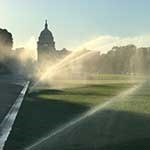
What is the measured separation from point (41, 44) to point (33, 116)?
106m

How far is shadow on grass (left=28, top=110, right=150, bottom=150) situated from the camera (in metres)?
11.0

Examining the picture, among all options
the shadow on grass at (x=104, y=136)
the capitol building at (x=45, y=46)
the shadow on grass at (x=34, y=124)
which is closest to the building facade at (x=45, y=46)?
the capitol building at (x=45, y=46)

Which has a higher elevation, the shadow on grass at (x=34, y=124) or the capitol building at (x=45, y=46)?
the capitol building at (x=45, y=46)

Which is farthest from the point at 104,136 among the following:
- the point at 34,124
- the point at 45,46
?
the point at 45,46

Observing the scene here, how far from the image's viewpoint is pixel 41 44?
124 m

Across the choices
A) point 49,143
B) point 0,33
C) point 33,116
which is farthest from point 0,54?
point 49,143

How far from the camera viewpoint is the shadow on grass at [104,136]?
36.2ft

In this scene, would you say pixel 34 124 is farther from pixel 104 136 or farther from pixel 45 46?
pixel 45 46

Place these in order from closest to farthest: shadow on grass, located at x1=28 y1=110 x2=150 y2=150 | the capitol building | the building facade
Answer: shadow on grass, located at x1=28 y1=110 x2=150 y2=150
the capitol building
the building facade

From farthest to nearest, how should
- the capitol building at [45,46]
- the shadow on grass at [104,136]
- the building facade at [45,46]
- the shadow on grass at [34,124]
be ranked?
the building facade at [45,46] → the capitol building at [45,46] → the shadow on grass at [34,124] → the shadow on grass at [104,136]

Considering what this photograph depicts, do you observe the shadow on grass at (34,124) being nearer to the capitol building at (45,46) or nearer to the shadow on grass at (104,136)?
the shadow on grass at (104,136)

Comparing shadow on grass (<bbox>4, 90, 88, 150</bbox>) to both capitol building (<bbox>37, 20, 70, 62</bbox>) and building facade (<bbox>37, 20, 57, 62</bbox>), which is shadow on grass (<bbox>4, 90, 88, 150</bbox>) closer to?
capitol building (<bbox>37, 20, 70, 62</bbox>)

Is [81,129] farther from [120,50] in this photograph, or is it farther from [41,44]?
[41,44]

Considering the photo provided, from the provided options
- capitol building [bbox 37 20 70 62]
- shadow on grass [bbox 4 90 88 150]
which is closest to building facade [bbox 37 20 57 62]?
capitol building [bbox 37 20 70 62]
